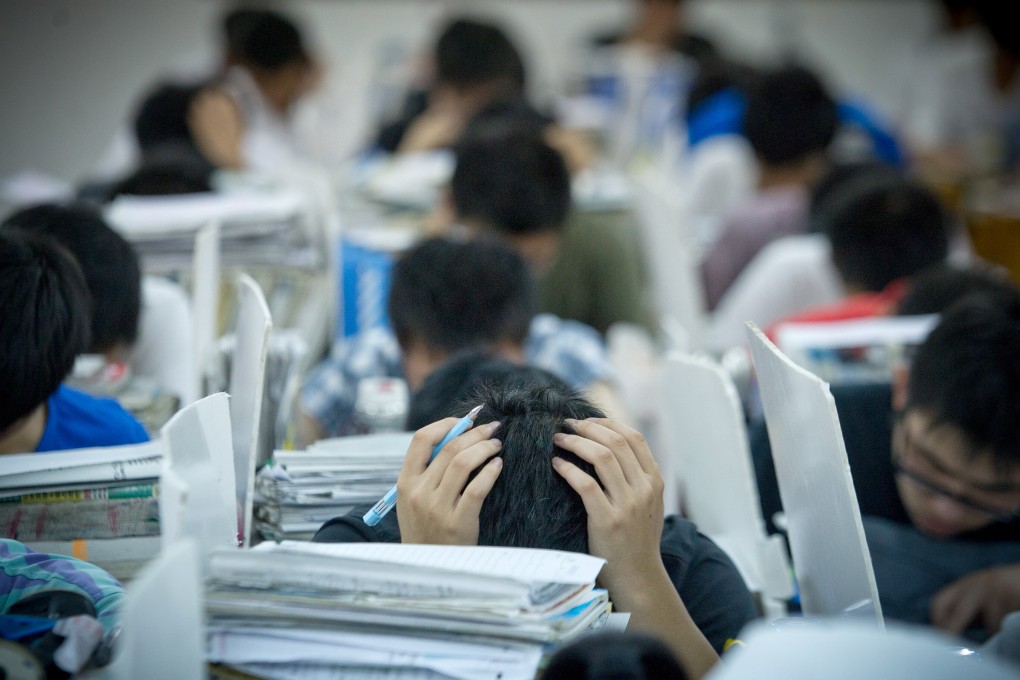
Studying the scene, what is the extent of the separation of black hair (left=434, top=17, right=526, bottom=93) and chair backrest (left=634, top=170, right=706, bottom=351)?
0.93 m

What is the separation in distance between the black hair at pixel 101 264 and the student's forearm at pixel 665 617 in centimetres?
105

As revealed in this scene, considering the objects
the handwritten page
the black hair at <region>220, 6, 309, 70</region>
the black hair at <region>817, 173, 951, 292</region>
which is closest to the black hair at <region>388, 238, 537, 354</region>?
the handwritten page

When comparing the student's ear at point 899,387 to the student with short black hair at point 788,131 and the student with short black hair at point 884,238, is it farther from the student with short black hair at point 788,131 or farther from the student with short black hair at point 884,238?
the student with short black hair at point 788,131

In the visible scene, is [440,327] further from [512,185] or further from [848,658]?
[848,658]

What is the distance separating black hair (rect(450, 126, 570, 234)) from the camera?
230cm

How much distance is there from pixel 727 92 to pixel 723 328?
1.93 meters

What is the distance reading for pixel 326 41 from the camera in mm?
5910

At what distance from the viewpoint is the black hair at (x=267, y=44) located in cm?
388

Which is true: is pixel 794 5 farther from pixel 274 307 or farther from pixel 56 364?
pixel 56 364

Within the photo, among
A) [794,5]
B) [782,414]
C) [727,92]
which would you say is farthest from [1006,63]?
[782,414]

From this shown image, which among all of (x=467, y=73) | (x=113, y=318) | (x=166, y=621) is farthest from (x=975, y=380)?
(x=467, y=73)

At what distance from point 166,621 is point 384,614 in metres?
0.18

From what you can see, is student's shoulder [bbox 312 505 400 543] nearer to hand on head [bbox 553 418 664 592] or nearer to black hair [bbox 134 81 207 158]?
hand on head [bbox 553 418 664 592]

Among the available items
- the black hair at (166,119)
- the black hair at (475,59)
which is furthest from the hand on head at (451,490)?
the black hair at (475,59)
